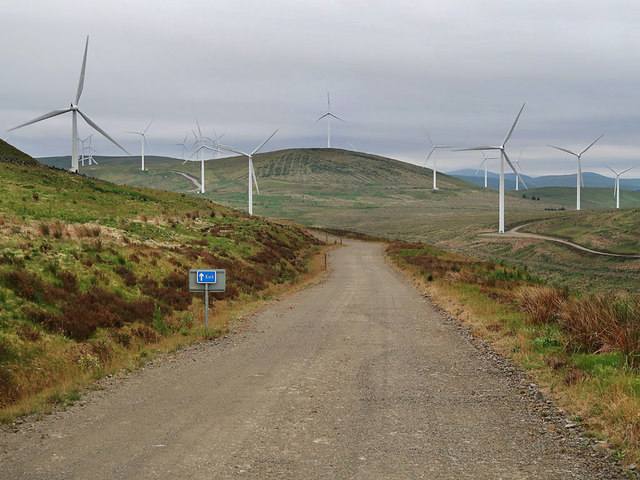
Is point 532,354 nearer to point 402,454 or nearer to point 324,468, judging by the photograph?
point 402,454

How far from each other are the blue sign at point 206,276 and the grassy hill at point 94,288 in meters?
1.75

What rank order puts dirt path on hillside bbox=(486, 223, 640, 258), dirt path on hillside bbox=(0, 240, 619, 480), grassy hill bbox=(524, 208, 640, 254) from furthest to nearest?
grassy hill bbox=(524, 208, 640, 254) < dirt path on hillside bbox=(486, 223, 640, 258) < dirt path on hillside bbox=(0, 240, 619, 480)

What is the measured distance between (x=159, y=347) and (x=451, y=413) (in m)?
9.75

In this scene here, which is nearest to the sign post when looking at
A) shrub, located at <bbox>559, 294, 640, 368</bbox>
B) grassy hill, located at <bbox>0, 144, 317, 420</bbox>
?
grassy hill, located at <bbox>0, 144, 317, 420</bbox>

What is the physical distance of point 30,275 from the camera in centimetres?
2109

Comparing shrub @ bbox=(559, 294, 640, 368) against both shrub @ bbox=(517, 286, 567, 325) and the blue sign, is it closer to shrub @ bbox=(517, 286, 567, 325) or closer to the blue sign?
shrub @ bbox=(517, 286, 567, 325)

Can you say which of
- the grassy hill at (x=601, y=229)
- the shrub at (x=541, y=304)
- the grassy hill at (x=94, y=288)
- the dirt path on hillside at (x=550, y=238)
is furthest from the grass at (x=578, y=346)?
the grassy hill at (x=601, y=229)

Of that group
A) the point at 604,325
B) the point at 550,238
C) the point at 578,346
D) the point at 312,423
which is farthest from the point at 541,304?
the point at 550,238

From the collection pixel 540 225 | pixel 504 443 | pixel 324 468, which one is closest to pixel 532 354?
pixel 504 443

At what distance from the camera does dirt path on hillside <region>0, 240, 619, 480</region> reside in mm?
8875

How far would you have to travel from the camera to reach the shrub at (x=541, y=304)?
70.2ft

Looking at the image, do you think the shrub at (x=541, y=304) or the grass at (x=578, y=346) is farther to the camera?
the shrub at (x=541, y=304)

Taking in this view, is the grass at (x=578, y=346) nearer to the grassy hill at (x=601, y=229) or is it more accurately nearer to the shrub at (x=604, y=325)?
the shrub at (x=604, y=325)

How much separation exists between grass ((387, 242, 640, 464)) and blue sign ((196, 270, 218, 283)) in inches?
333
